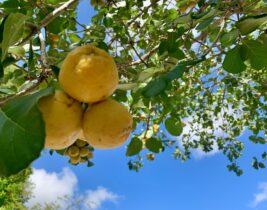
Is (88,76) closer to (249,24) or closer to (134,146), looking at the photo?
(249,24)

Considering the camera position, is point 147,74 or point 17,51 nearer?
point 17,51

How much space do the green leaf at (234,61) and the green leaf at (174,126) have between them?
54 cm

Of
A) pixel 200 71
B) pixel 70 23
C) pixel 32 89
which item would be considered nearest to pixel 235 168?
pixel 200 71

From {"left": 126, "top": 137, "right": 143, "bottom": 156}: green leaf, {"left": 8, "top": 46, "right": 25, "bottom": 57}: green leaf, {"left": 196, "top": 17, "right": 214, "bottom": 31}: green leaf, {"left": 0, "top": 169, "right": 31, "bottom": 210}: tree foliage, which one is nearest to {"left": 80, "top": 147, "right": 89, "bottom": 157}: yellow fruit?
{"left": 126, "top": 137, "right": 143, "bottom": 156}: green leaf

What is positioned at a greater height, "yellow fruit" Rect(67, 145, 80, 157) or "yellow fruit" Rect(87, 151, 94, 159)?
"yellow fruit" Rect(87, 151, 94, 159)

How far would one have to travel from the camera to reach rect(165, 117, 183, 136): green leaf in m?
2.27

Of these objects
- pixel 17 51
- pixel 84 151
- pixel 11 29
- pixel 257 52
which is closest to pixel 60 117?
pixel 11 29

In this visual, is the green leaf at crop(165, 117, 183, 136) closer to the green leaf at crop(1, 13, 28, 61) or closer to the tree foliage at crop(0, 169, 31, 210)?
the green leaf at crop(1, 13, 28, 61)

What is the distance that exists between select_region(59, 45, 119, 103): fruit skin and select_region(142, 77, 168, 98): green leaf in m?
0.20

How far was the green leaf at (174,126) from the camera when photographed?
2271 millimetres

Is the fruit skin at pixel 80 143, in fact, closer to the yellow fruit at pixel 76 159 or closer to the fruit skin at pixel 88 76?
the yellow fruit at pixel 76 159

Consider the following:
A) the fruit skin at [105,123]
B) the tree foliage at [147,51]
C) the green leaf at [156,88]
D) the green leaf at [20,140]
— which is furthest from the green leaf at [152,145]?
the green leaf at [20,140]

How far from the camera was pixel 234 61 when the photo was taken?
5.90 feet

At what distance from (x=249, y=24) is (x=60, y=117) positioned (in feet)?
2.95
